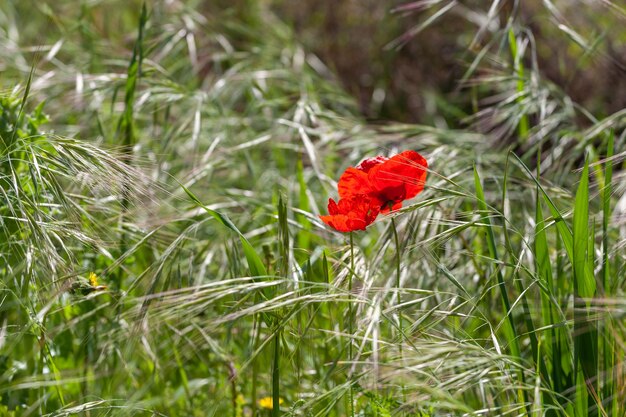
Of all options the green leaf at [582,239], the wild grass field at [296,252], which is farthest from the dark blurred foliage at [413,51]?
the green leaf at [582,239]

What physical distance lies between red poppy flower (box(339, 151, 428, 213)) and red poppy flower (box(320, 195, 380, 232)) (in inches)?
0.5

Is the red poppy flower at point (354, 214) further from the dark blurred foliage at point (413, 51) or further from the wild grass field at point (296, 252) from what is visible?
the dark blurred foliage at point (413, 51)

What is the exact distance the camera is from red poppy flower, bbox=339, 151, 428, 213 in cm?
134

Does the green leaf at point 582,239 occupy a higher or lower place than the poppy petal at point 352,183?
lower

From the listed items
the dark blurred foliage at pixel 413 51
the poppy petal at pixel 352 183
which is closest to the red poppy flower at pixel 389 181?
the poppy petal at pixel 352 183

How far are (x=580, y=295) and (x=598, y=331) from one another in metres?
0.07

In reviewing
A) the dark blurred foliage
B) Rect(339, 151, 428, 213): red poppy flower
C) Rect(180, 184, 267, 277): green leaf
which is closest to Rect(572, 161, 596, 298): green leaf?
Rect(339, 151, 428, 213): red poppy flower

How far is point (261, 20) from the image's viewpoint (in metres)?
4.64

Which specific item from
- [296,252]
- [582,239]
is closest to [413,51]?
[296,252]

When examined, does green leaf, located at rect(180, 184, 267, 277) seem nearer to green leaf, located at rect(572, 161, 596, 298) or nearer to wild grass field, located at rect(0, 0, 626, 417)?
wild grass field, located at rect(0, 0, 626, 417)

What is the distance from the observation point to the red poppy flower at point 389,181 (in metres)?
1.34

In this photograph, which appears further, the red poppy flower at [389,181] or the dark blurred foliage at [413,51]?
the dark blurred foliage at [413,51]

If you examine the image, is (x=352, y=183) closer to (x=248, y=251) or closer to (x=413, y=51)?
(x=248, y=251)

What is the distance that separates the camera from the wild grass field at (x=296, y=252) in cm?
131
